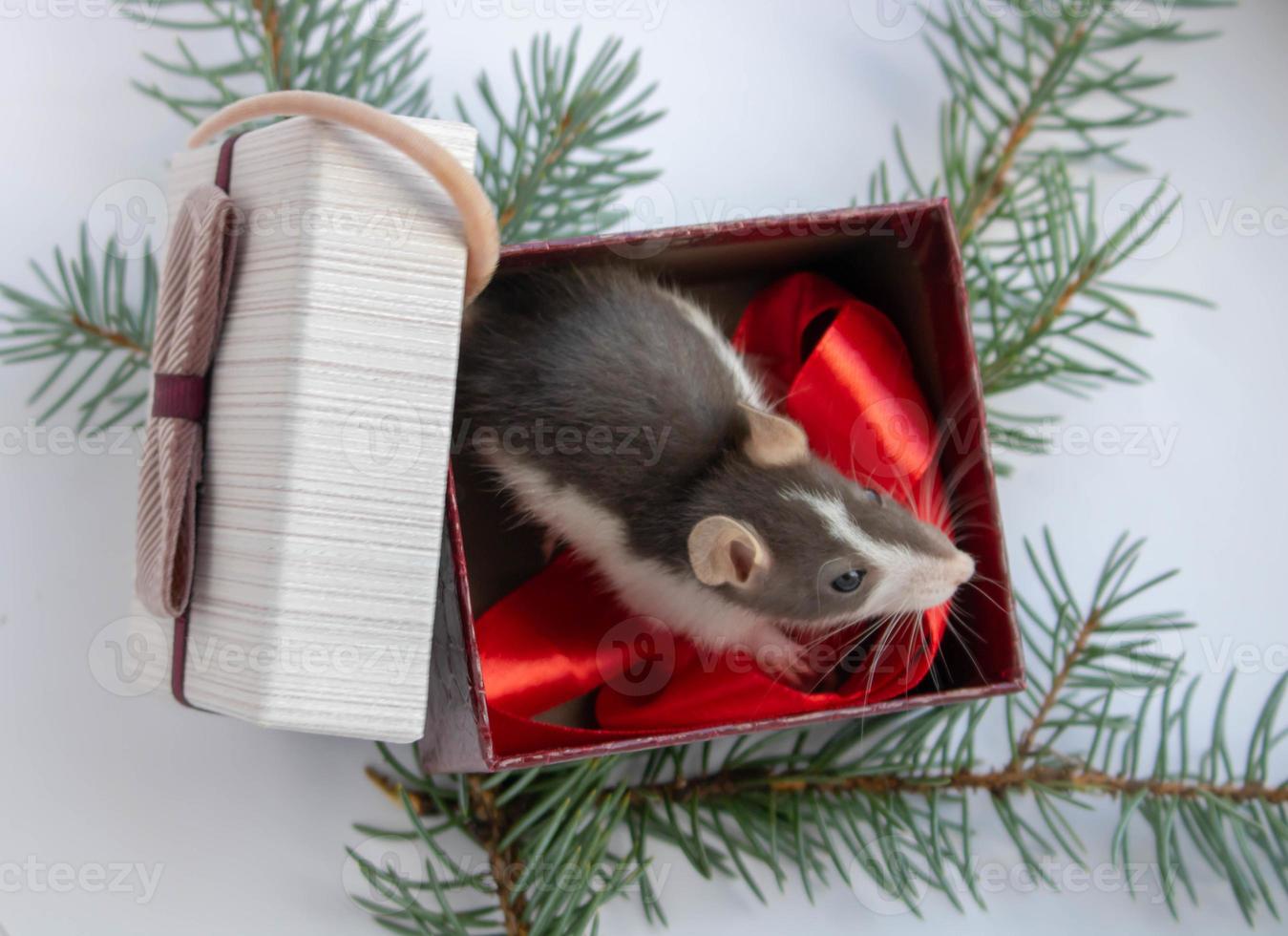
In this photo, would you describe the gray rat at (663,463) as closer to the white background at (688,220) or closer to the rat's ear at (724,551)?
the rat's ear at (724,551)

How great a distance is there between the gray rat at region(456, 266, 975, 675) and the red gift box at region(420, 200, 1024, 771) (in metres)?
0.04

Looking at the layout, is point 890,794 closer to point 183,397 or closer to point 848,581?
point 848,581

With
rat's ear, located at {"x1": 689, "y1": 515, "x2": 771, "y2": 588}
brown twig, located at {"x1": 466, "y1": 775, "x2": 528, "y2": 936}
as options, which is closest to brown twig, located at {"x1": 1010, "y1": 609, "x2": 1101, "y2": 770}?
rat's ear, located at {"x1": 689, "y1": 515, "x2": 771, "y2": 588}

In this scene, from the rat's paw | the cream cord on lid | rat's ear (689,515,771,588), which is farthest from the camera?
the rat's paw

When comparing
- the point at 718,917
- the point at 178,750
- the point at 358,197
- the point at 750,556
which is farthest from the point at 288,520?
the point at 718,917

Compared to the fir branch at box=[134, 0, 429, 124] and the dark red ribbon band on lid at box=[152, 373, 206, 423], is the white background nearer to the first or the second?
the fir branch at box=[134, 0, 429, 124]

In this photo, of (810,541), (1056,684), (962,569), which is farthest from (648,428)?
(1056,684)

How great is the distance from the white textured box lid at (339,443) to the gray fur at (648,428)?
0.69 feet

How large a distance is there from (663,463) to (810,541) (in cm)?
13

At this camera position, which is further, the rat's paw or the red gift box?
the rat's paw

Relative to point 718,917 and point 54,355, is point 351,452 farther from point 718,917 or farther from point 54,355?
point 718,917

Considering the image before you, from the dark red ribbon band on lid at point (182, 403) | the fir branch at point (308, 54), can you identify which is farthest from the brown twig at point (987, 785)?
the fir branch at point (308, 54)

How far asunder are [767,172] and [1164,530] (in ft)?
1.73

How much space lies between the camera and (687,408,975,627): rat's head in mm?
835
